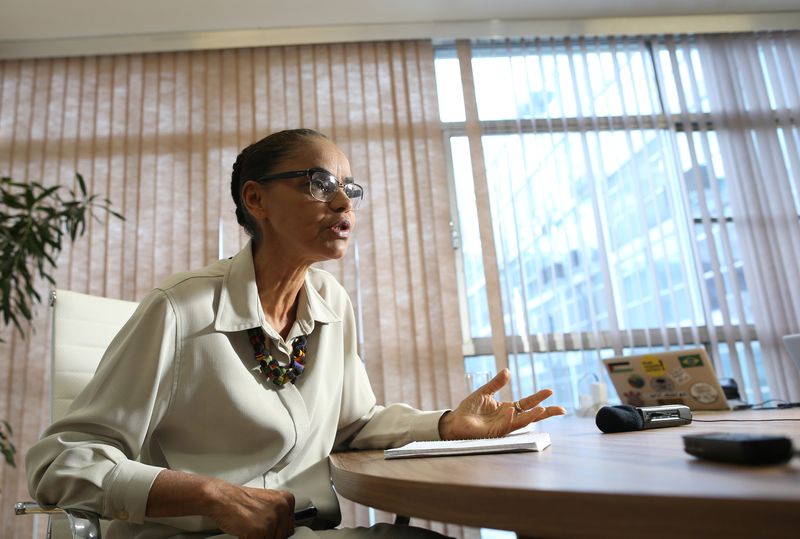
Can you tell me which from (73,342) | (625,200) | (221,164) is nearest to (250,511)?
(73,342)

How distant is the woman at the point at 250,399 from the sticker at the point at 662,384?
3.31 ft

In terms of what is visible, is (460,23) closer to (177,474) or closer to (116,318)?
(116,318)

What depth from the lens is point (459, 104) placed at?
392 cm

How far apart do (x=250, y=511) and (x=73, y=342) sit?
0.92m

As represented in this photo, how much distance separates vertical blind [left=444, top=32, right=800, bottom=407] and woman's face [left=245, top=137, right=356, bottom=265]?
2.36 m

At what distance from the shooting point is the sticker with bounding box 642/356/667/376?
2068 millimetres

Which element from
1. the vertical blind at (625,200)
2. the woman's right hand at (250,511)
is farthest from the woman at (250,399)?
the vertical blind at (625,200)

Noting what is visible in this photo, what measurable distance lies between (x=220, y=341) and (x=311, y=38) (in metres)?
3.11

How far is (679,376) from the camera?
80.0 inches

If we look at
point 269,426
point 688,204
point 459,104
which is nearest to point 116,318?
point 269,426

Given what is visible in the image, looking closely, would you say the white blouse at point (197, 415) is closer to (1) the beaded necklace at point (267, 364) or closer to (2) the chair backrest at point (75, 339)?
(1) the beaded necklace at point (267, 364)

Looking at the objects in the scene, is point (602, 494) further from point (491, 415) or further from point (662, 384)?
point (662, 384)

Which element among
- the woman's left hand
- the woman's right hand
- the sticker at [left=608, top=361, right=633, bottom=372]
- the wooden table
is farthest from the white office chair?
the sticker at [left=608, top=361, right=633, bottom=372]

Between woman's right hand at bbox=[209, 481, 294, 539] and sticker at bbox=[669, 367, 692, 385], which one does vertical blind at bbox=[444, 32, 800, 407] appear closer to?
sticker at bbox=[669, 367, 692, 385]
